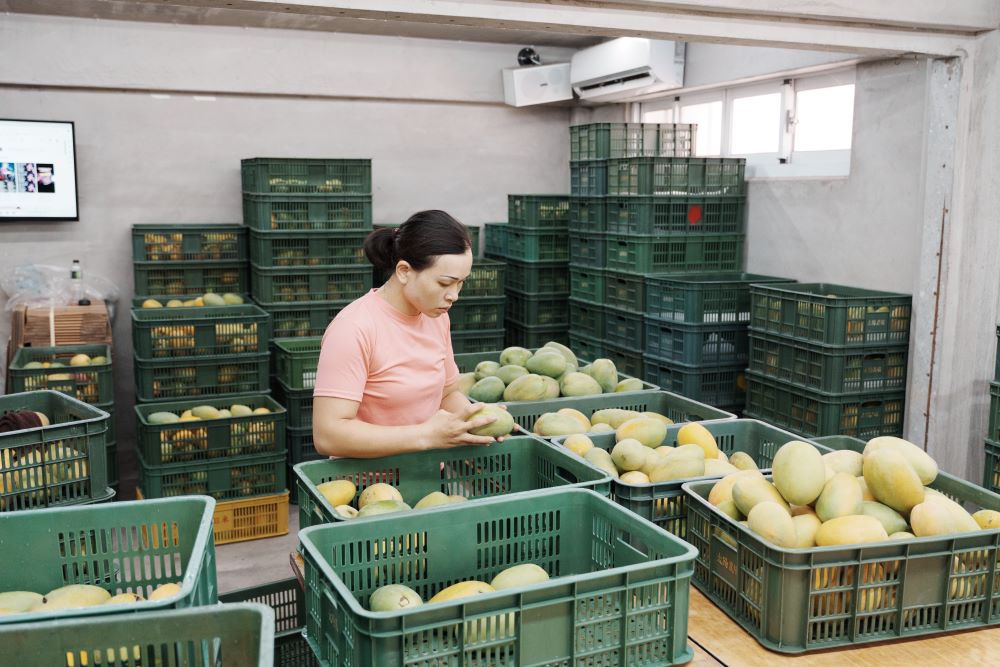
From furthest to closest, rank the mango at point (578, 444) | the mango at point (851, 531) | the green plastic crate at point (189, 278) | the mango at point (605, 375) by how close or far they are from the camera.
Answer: the green plastic crate at point (189, 278) → the mango at point (605, 375) → the mango at point (578, 444) → the mango at point (851, 531)

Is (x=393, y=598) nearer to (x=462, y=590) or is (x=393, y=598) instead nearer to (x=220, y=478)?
(x=462, y=590)

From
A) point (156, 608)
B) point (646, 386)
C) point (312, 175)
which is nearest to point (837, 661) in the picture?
point (156, 608)

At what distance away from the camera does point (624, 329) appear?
5773 mm

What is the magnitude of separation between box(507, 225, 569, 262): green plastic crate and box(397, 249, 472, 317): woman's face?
4275 millimetres

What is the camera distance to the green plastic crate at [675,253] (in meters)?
5.54

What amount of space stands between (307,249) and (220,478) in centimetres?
164

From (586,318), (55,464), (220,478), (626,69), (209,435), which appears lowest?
(220,478)

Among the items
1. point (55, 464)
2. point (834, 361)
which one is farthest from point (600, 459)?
point (834, 361)

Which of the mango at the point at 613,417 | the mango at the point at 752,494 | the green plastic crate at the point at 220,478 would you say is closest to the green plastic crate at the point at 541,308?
the green plastic crate at the point at 220,478

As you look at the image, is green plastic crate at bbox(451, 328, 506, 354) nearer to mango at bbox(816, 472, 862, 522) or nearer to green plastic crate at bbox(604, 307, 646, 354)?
green plastic crate at bbox(604, 307, 646, 354)

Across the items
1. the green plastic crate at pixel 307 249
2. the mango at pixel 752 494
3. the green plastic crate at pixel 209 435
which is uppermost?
the green plastic crate at pixel 307 249

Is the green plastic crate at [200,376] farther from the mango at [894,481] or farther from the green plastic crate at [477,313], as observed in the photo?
the mango at [894,481]

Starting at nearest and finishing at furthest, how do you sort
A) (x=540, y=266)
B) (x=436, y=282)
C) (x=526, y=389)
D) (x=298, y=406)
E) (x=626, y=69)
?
(x=436, y=282) < (x=526, y=389) < (x=298, y=406) < (x=626, y=69) < (x=540, y=266)

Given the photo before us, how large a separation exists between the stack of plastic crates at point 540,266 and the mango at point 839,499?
15.5ft
